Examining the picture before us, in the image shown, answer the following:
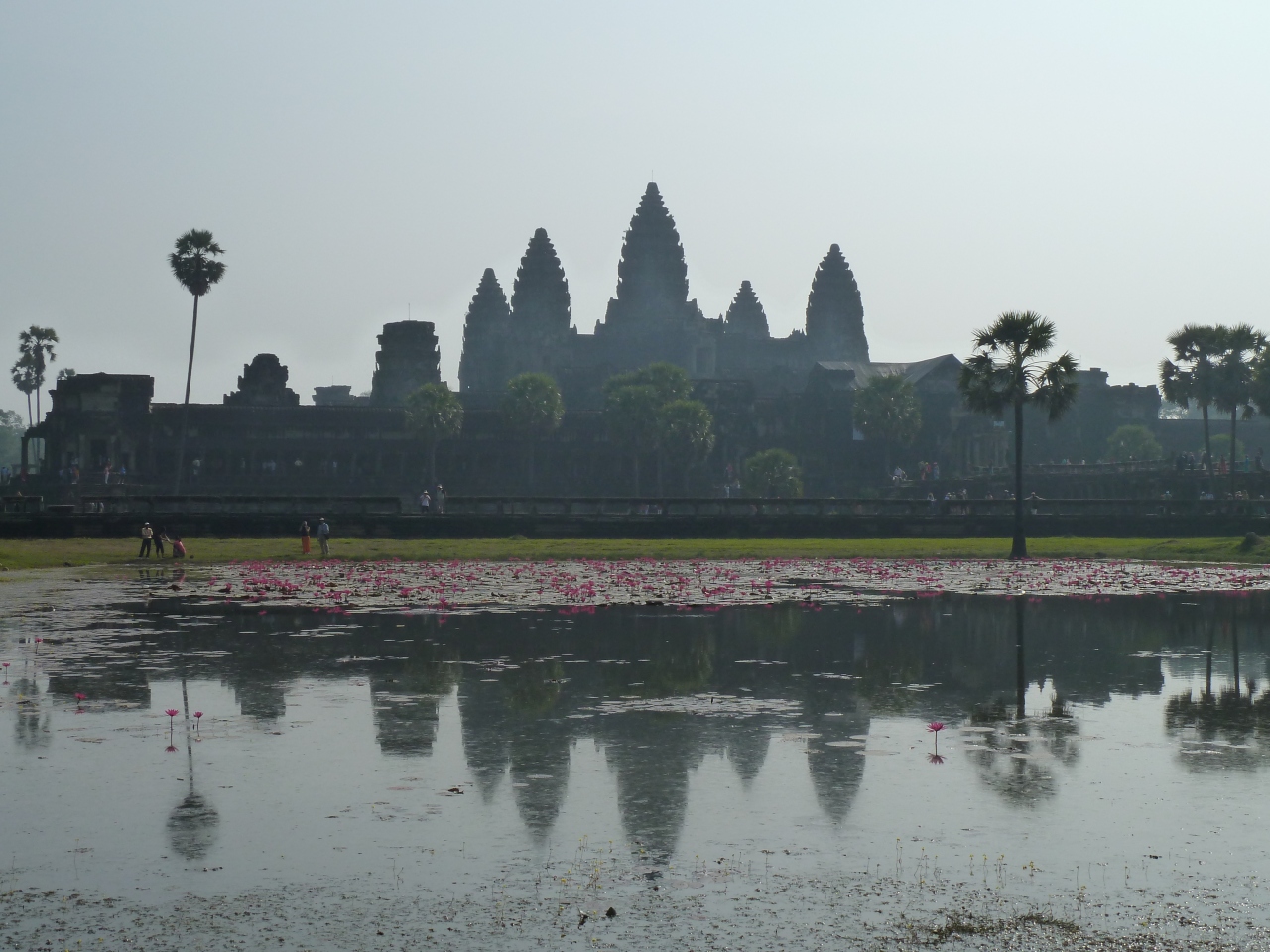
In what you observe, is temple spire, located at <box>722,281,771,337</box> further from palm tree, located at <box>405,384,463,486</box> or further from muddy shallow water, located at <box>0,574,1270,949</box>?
muddy shallow water, located at <box>0,574,1270,949</box>

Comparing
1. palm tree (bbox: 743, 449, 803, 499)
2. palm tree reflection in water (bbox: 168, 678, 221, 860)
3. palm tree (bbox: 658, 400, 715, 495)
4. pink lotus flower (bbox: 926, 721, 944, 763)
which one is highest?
palm tree (bbox: 658, 400, 715, 495)

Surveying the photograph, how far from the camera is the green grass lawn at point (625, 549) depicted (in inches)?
1473

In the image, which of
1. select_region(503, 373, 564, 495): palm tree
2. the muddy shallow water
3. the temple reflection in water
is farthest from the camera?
select_region(503, 373, 564, 495): palm tree

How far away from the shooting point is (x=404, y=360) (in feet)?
440

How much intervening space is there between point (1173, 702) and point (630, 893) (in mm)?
7498

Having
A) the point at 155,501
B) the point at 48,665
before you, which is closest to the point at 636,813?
the point at 48,665

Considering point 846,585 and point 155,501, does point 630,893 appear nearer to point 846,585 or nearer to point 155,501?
point 846,585

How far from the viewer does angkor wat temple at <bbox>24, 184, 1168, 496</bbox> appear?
100000mm

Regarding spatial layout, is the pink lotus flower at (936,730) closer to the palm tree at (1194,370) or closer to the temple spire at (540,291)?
the palm tree at (1194,370)

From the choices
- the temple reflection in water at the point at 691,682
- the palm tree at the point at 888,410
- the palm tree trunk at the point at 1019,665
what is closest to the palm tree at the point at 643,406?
the palm tree at the point at 888,410

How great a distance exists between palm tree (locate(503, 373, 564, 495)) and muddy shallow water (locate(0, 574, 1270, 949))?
8737cm

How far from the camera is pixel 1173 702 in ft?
42.8

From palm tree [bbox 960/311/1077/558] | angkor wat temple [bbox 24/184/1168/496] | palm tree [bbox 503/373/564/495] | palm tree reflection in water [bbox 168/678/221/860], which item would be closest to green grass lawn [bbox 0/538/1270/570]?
palm tree [bbox 960/311/1077/558]

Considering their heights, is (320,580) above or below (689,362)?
below
